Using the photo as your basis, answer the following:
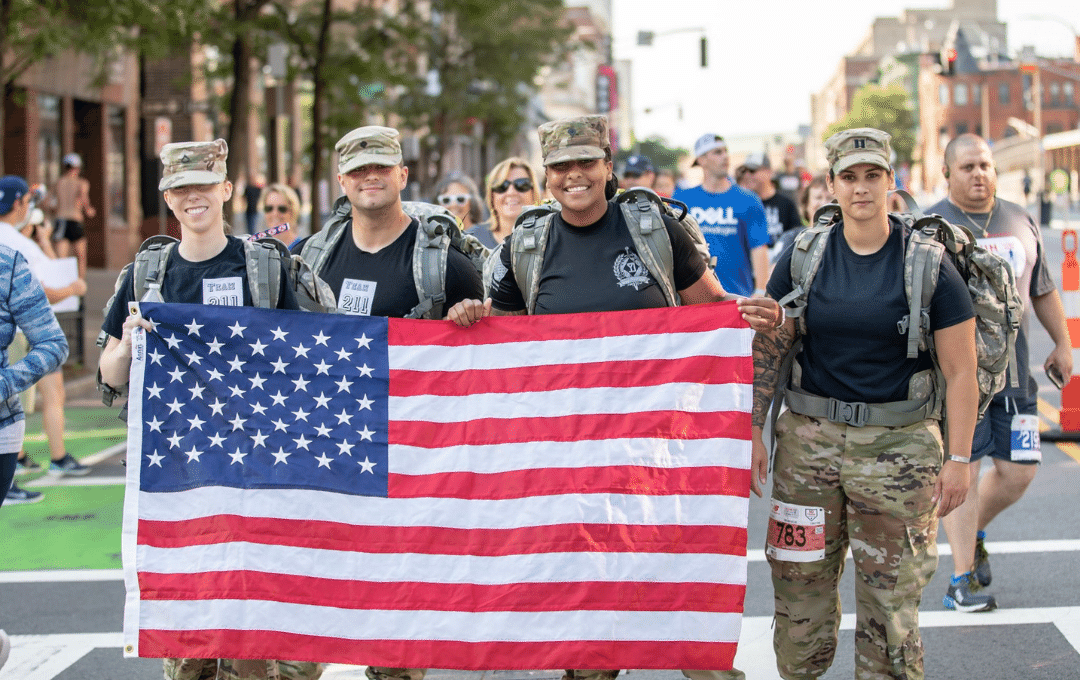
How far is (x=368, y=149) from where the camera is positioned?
15.6 feet

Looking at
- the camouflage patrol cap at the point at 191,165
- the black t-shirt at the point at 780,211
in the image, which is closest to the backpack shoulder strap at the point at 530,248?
the camouflage patrol cap at the point at 191,165

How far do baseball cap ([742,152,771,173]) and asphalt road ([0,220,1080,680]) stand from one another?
547 cm

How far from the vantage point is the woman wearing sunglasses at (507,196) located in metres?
8.13

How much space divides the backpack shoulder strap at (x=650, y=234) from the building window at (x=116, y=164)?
2834 centimetres

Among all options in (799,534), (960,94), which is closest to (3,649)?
(799,534)

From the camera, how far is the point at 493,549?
4.53m

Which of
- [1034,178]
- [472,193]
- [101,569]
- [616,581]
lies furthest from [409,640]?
[1034,178]

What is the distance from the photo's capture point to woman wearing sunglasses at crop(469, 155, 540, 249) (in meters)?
8.13

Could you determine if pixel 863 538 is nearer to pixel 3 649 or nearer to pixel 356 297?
pixel 356 297

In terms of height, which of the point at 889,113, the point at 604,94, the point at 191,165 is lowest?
the point at 191,165

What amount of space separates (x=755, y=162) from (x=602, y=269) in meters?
9.03

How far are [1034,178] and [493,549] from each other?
7907cm

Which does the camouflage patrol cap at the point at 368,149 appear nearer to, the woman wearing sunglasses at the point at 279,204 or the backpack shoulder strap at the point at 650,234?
the backpack shoulder strap at the point at 650,234

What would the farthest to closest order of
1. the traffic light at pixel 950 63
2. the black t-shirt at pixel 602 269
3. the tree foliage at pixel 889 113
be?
the tree foliage at pixel 889 113, the traffic light at pixel 950 63, the black t-shirt at pixel 602 269
